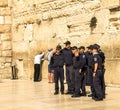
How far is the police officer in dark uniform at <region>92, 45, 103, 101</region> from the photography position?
1081cm

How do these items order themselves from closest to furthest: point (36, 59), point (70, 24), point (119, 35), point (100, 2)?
point (119, 35) < point (100, 2) < point (70, 24) < point (36, 59)

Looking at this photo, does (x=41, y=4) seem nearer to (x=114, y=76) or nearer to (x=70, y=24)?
(x=70, y=24)

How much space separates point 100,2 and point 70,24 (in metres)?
2.08

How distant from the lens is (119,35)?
46.3 feet

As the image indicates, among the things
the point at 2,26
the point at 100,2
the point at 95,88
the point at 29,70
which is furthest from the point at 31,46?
the point at 95,88

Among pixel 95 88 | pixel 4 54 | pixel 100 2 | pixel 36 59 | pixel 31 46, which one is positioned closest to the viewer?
pixel 95 88

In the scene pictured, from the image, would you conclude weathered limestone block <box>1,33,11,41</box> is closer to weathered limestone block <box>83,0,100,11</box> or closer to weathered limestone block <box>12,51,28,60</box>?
weathered limestone block <box>12,51,28,60</box>

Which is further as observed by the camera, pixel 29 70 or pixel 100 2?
pixel 29 70

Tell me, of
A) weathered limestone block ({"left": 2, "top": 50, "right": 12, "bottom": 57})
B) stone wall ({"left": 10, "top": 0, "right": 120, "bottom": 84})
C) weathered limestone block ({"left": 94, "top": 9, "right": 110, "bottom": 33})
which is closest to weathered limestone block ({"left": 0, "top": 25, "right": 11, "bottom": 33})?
stone wall ({"left": 10, "top": 0, "right": 120, "bottom": 84})

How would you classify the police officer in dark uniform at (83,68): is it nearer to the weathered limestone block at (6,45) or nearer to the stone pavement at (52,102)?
the stone pavement at (52,102)

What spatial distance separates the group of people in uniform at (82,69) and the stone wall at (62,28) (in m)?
2.51

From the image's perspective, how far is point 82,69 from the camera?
1169cm

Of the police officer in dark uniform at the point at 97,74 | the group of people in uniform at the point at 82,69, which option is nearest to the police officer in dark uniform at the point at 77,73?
the group of people in uniform at the point at 82,69

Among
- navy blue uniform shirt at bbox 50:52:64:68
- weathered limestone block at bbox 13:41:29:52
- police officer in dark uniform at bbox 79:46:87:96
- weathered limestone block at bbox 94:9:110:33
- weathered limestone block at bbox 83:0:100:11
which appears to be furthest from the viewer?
weathered limestone block at bbox 13:41:29:52
